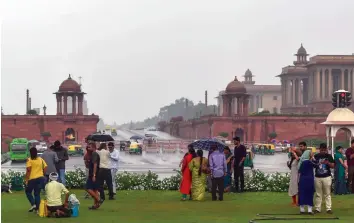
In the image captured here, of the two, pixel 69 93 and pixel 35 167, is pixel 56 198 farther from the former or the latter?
pixel 69 93

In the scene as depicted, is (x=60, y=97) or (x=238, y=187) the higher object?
(x=60, y=97)

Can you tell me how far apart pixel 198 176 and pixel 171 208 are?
85.8 inches

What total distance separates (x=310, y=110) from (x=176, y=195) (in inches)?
3254

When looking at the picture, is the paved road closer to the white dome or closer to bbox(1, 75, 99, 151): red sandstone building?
the white dome

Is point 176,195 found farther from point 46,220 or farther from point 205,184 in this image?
point 46,220

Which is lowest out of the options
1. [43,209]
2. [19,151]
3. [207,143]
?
[43,209]

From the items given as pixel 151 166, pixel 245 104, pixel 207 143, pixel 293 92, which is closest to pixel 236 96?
pixel 245 104

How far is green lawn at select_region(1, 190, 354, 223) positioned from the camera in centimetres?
1664

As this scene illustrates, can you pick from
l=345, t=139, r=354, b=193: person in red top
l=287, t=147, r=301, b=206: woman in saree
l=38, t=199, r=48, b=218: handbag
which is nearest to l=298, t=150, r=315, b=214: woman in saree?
l=287, t=147, r=301, b=206: woman in saree

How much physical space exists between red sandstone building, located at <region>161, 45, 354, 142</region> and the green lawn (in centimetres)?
6280

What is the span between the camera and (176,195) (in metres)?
22.4

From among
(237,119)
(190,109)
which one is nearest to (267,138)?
(237,119)

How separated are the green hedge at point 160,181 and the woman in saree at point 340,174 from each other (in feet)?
4.76

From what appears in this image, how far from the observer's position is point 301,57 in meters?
119
